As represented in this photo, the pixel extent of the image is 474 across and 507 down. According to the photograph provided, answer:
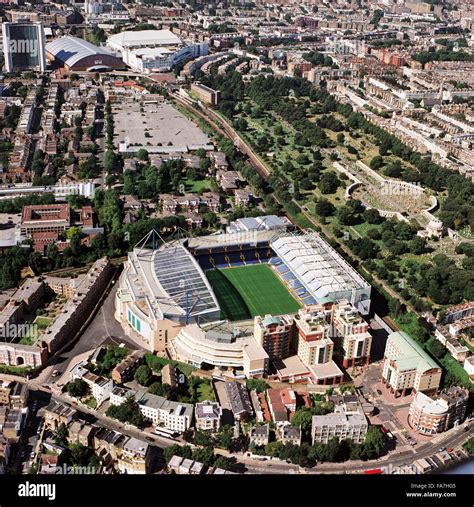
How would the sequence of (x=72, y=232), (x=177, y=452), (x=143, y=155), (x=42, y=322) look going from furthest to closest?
(x=143, y=155) < (x=72, y=232) < (x=42, y=322) < (x=177, y=452)

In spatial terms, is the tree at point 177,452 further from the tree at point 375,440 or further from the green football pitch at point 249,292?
the green football pitch at point 249,292

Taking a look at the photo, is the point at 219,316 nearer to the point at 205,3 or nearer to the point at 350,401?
the point at 350,401

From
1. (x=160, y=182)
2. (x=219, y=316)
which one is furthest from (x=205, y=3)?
(x=219, y=316)

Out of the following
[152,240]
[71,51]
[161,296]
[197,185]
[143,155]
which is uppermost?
[71,51]

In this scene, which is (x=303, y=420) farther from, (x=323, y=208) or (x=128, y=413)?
(x=323, y=208)

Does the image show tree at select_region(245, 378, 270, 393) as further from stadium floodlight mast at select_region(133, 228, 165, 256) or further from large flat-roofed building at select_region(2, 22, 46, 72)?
large flat-roofed building at select_region(2, 22, 46, 72)

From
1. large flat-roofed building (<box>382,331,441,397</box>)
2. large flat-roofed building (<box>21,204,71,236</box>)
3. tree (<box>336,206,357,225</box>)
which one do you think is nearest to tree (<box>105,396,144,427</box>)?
large flat-roofed building (<box>382,331,441,397</box>)

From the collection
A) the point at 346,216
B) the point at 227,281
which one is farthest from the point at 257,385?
the point at 346,216

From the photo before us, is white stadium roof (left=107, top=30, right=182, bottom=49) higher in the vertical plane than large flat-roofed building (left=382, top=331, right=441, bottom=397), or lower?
higher
